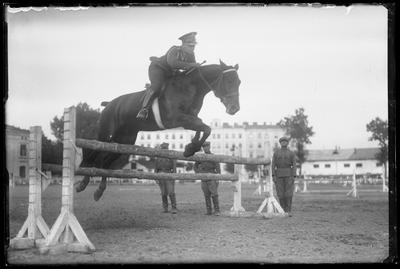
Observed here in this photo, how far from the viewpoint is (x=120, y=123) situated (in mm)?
8250

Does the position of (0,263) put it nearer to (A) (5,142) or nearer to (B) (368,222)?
(A) (5,142)

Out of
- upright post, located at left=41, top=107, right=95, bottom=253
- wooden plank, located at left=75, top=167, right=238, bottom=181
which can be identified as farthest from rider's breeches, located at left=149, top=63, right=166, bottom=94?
upright post, located at left=41, top=107, right=95, bottom=253

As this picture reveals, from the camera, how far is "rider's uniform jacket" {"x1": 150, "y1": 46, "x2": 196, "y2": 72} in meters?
7.49

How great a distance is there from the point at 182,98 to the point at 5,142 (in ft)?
9.19

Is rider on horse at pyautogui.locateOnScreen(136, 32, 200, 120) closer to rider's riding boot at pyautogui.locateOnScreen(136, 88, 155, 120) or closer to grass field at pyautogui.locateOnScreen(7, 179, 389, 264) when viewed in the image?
rider's riding boot at pyautogui.locateOnScreen(136, 88, 155, 120)

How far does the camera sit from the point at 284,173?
12297 millimetres

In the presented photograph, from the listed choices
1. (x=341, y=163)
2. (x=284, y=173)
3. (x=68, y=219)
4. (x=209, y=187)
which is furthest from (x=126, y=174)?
(x=341, y=163)

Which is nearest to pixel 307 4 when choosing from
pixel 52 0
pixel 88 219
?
pixel 52 0

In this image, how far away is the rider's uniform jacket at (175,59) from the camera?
749 centimetres

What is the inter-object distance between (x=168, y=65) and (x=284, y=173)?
19.2 ft

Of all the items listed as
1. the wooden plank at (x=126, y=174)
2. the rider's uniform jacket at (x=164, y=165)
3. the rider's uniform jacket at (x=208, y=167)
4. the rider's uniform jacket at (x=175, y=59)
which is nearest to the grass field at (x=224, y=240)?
the wooden plank at (x=126, y=174)

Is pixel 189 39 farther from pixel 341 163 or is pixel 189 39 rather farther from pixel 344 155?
pixel 344 155

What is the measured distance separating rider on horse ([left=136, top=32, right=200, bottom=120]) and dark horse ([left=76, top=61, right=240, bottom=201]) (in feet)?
0.44

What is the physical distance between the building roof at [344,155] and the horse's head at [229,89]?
278 ft
